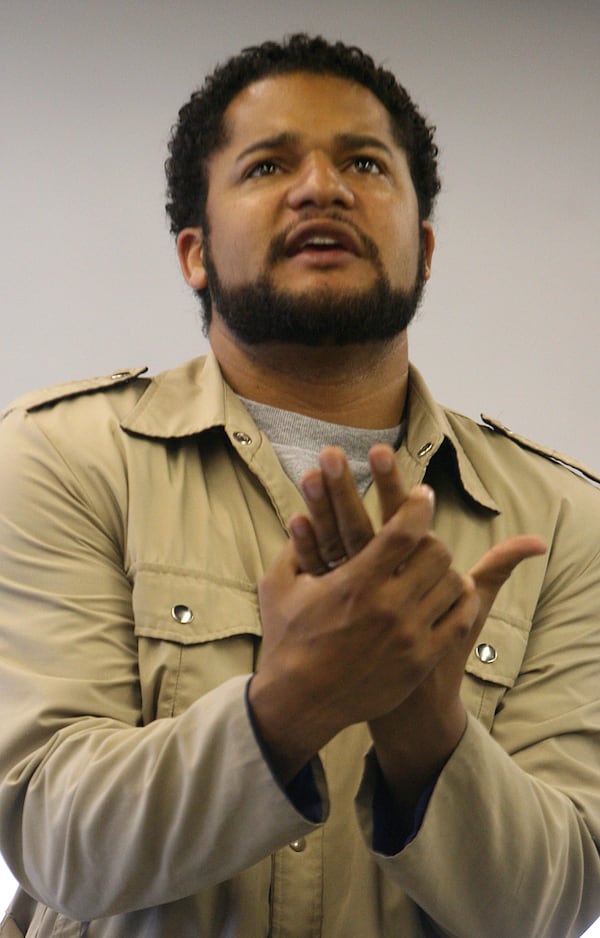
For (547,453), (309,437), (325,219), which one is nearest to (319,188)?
(325,219)

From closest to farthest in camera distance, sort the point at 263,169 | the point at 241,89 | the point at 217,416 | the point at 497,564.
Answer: the point at 497,564 < the point at 217,416 < the point at 263,169 < the point at 241,89

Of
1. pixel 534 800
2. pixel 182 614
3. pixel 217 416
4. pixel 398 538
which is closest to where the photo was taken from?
pixel 398 538

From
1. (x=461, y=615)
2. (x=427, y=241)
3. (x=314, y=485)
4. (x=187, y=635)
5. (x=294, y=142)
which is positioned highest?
(x=294, y=142)

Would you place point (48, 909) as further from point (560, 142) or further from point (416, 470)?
point (560, 142)

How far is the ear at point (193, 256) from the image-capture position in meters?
1.63

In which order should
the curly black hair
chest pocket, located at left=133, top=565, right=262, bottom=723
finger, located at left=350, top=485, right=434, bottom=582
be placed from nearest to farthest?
finger, located at left=350, top=485, right=434, bottom=582 < chest pocket, located at left=133, top=565, right=262, bottom=723 < the curly black hair

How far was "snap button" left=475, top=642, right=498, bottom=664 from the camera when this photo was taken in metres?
1.31

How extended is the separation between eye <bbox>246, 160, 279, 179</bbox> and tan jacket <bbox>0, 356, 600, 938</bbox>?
235mm

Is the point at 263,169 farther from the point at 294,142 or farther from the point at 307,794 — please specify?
the point at 307,794

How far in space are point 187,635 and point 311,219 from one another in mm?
468

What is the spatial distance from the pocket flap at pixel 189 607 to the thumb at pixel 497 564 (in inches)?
11.4

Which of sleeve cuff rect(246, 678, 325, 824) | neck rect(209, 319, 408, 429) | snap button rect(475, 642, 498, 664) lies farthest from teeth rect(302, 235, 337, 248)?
sleeve cuff rect(246, 678, 325, 824)

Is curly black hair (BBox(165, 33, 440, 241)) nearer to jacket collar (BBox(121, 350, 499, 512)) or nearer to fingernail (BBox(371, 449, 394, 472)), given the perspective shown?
jacket collar (BBox(121, 350, 499, 512))

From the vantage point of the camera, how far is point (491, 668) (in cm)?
131
